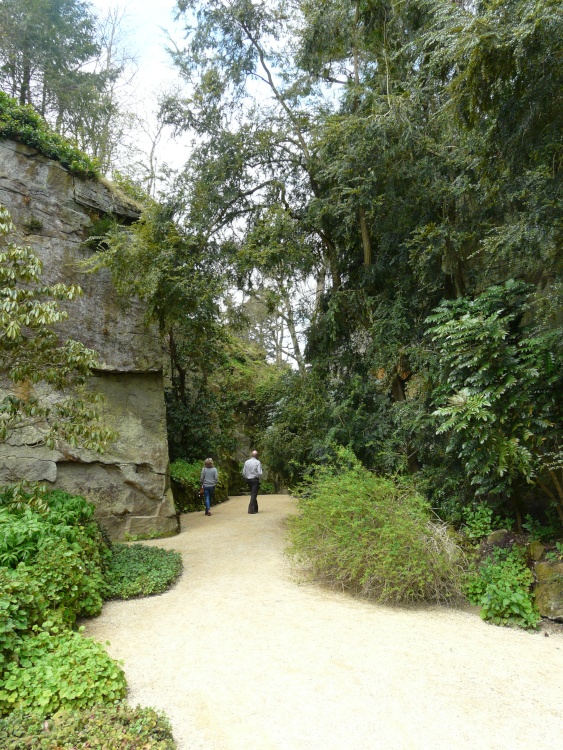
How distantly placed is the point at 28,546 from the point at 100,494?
4.13 metres

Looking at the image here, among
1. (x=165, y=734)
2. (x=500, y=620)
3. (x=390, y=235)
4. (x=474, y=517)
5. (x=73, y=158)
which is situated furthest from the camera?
(x=73, y=158)

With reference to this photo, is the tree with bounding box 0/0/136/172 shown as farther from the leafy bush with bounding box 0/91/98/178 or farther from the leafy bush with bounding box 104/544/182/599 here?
the leafy bush with bounding box 104/544/182/599

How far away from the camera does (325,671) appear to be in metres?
4.18

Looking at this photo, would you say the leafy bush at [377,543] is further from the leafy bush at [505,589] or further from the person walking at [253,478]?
the person walking at [253,478]

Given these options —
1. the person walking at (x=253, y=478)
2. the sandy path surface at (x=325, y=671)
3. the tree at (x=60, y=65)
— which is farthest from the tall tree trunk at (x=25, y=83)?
the sandy path surface at (x=325, y=671)

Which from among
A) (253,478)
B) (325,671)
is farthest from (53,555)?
(253,478)

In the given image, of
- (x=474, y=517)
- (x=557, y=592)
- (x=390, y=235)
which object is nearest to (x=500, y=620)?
(x=557, y=592)

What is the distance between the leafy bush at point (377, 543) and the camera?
5797 mm

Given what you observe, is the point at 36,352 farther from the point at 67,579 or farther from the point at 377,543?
the point at 377,543

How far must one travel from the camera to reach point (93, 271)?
9.33 m

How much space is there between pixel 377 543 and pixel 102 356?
20.4ft

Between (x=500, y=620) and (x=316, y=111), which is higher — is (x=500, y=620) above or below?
below

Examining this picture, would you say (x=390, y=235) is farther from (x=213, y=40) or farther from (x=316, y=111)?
(x=213, y=40)

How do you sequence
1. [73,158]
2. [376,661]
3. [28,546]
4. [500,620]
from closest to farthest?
[376,661]
[28,546]
[500,620]
[73,158]
